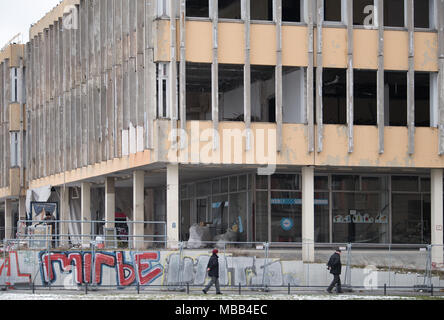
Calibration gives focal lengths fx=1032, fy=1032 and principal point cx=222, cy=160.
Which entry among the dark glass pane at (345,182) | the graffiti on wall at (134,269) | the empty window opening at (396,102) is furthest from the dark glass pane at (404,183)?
the graffiti on wall at (134,269)

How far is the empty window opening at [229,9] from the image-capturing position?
141ft

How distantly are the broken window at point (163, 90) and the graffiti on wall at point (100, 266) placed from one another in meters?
6.05

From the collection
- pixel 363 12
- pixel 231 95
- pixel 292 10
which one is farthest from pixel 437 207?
pixel 292 10

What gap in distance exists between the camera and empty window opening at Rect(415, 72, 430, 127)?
4547 centimetres

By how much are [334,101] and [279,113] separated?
3.85 metres

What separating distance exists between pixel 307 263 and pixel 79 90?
1977cm

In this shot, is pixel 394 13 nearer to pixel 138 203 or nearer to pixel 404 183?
pixel 404 183

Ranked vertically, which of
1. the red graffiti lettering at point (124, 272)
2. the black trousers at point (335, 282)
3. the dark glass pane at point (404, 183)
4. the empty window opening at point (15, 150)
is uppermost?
the empty window opening at point (15, 150)

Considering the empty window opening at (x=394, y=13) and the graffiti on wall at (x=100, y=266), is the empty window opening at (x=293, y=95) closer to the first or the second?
the empty window opening at (x=394, y=13)

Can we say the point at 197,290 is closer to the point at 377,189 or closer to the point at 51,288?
the point at 51,288

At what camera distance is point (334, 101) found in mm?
44906

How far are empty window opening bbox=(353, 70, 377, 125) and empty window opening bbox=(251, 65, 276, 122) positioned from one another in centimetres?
386

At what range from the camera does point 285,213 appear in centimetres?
4684
